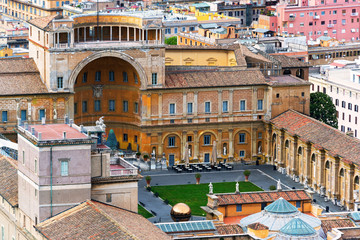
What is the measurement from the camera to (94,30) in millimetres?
160250

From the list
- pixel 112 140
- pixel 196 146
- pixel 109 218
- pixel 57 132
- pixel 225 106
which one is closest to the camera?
pixel 109 218

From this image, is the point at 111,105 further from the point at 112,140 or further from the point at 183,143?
the point at 183,143

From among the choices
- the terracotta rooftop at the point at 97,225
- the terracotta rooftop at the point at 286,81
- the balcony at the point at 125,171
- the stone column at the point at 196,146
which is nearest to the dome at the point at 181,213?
the terracotta rooftop at the point at 97,225

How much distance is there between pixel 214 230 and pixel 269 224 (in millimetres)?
4816

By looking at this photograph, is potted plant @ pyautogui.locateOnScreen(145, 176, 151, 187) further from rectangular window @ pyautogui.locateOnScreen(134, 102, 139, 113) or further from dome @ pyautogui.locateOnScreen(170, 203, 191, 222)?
dome @ pyautogui.locateOnScreen(170, 203, 191, 222)

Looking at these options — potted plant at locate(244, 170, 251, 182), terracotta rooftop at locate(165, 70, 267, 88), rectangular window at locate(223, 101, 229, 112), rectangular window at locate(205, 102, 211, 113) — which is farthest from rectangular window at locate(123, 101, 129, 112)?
potted plant at locate(244, 170, 251, 182)

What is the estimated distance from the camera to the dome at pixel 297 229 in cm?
9900

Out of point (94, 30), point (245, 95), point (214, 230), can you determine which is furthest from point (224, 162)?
point (214, 230)

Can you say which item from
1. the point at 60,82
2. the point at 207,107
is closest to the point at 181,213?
the point at 60,82

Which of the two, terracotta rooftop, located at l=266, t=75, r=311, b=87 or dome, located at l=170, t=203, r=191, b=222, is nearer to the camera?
dome, located at l=170, t=203, r=191, b=222

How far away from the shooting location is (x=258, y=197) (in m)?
116

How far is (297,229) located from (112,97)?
2507 inches

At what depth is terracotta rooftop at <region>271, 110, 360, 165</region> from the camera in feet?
452

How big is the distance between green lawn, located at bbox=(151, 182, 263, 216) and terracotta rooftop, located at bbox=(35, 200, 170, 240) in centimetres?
3295
